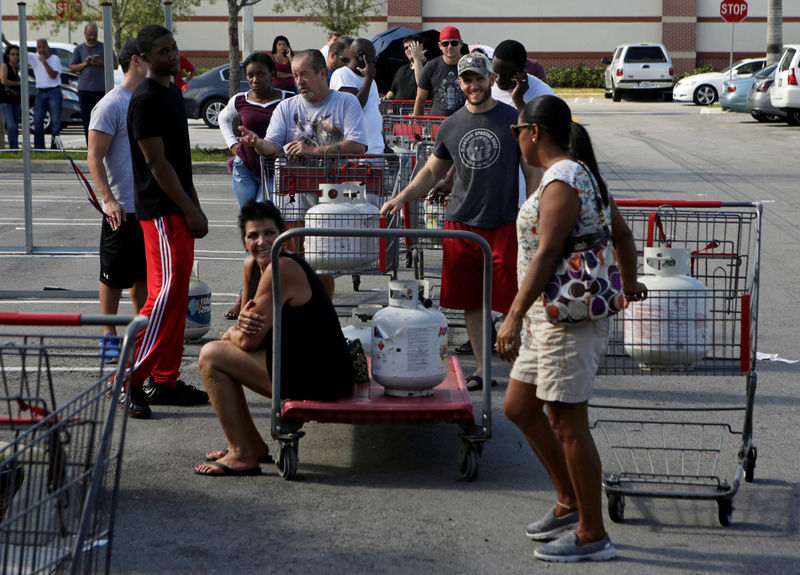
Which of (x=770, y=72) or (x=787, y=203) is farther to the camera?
(x=770, y=72)

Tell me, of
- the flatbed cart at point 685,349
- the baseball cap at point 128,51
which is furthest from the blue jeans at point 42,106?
the flatbed cart at point 685,349

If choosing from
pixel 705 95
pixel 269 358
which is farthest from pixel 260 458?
pixel 705 95

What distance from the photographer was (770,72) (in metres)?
28.2

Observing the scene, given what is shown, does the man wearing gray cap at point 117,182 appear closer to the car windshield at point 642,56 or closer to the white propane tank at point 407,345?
the white propane tank at point 407,345

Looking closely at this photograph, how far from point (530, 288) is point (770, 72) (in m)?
26.5

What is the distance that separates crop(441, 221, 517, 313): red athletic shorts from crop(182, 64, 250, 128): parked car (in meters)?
Result: 21.0

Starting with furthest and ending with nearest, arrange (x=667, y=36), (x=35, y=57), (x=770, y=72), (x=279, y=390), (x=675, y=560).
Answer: (x=667, y=36) < (x=770, y=72) < (x=35, y=57) < (x=279, y=390) < (x=675, y=560)

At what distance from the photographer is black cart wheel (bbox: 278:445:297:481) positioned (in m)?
5.12

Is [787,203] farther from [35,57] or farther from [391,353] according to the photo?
[35,57]

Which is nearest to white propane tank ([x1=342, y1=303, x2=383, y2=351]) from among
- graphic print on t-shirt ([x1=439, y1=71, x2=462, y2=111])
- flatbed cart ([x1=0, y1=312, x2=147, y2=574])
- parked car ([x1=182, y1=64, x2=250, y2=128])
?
flatbed cart ([x1=0, y1=312, x2=147, y2=574])

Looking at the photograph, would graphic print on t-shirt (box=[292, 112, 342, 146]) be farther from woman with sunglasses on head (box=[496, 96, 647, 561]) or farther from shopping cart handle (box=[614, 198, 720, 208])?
woman with sunglasses on head (box=[496, 96, 647, 561])

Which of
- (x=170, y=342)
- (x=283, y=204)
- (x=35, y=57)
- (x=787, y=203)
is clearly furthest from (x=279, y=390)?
(x=35, y=57)

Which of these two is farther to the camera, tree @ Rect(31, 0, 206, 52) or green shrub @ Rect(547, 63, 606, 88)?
green shrub @ Rect(547, 63, 606, 88)

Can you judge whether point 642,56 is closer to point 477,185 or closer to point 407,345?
point 477,185
